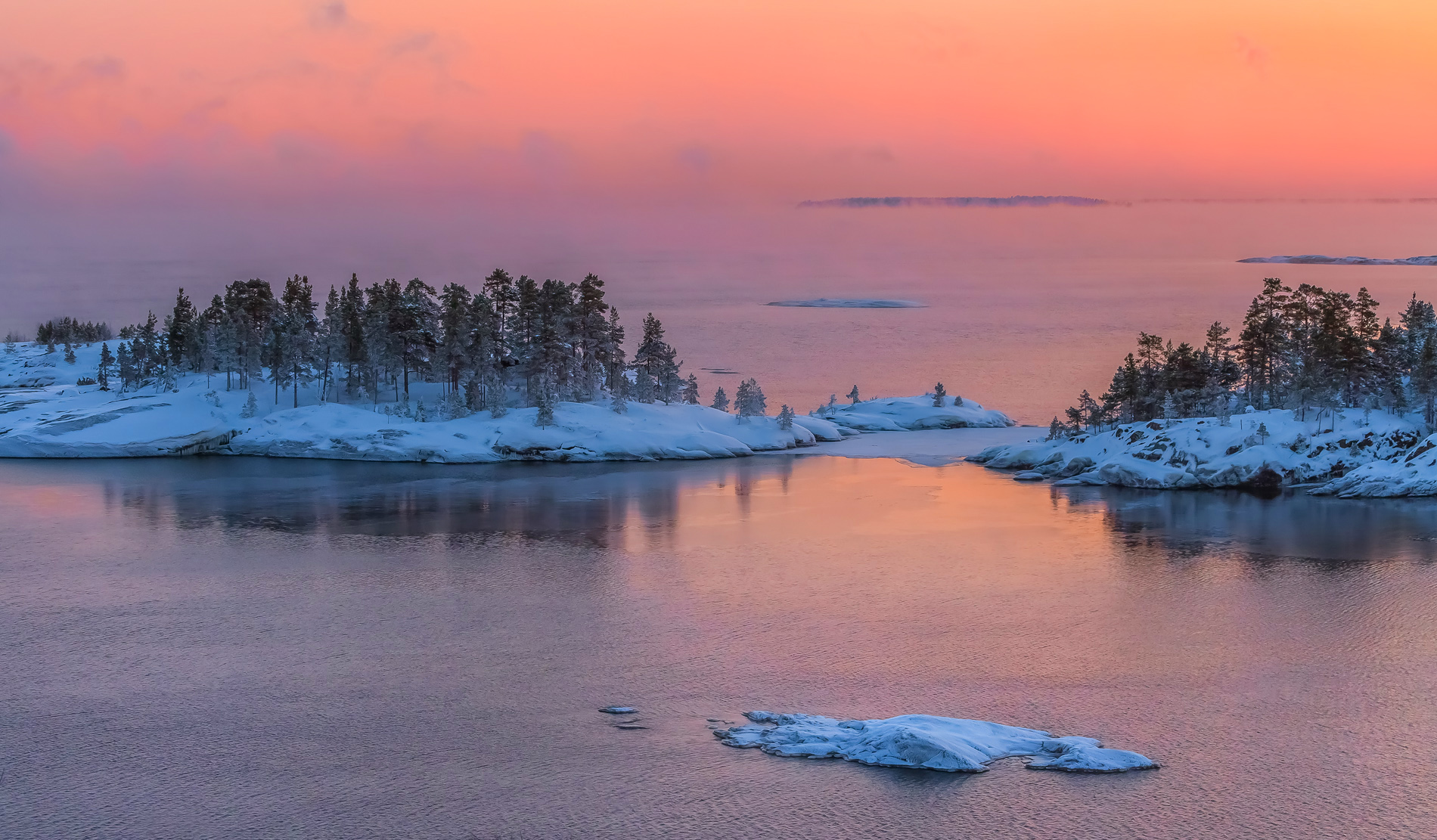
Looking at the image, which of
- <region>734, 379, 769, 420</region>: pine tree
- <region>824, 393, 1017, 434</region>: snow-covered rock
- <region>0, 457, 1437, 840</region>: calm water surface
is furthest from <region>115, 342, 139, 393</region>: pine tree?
<region>824, 393, 1017, 434</region>: snow-covered rock

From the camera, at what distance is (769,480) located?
9175 centimetres

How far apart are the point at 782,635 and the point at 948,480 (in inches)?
1830

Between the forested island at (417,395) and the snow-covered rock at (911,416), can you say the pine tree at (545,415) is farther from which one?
the snow-covered rock at (911,416)

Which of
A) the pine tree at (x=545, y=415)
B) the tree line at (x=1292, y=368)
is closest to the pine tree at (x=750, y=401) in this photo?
the pine tree at (x=545, y=415)

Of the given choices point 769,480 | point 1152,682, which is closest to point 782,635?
point 1152,682

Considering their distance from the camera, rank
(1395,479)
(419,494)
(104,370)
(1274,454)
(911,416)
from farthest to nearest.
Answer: (911,416), (104,370), (419,494), (1274,454), (1395,479)

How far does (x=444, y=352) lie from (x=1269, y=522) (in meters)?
69.0

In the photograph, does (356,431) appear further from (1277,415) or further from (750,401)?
(1277,415)

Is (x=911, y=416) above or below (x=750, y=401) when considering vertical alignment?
below

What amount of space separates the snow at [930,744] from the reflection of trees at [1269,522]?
33987 mm

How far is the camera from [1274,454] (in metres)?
85.2

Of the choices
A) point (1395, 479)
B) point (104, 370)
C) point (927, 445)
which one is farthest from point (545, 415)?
point (1395, 479)

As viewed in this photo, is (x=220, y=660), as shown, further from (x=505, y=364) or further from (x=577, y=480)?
(x=505, y=364)

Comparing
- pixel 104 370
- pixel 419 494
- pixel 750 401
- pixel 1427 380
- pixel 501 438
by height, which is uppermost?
pixel 104 370
